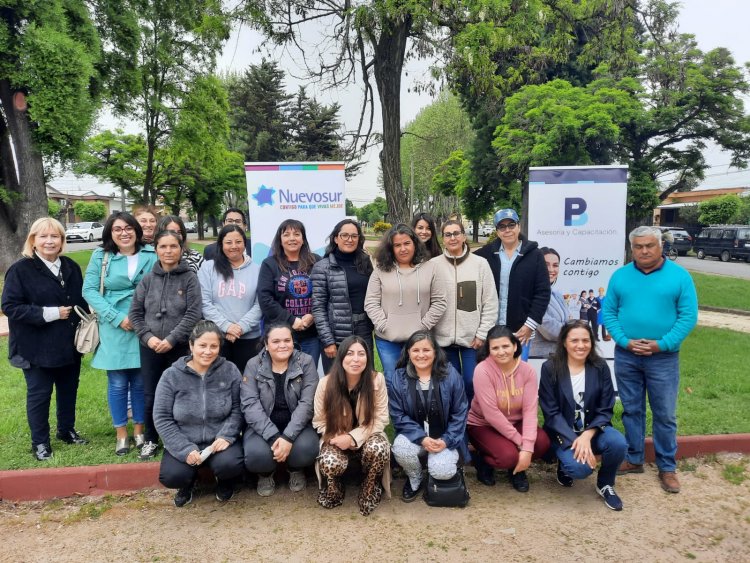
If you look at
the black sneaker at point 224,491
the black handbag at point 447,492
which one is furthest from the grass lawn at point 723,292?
the black sneaker at point 224,491

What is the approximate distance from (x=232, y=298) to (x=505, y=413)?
228 centimetres

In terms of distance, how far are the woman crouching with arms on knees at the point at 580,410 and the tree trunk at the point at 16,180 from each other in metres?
14.5

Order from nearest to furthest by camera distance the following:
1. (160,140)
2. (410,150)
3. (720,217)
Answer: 1. (160,140)
2. (720,217)
3. (410,150)

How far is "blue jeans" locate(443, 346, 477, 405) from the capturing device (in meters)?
4.00

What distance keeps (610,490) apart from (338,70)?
6416 mm

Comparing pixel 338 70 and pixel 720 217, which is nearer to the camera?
pixel 338 70

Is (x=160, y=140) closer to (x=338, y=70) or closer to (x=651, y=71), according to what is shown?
(x=338, y=70)

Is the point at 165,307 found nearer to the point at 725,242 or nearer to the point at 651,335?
the point at 651,335

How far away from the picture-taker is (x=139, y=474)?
363cm

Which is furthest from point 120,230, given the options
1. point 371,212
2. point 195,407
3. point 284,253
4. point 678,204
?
point 371,212

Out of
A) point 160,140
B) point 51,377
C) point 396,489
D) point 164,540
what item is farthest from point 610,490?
point 160,140

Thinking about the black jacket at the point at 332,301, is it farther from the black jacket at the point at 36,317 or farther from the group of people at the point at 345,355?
the black jacket at the point at 36,317

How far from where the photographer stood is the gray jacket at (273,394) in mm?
3424

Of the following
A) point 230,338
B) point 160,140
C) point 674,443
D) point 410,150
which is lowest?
point 674,443
